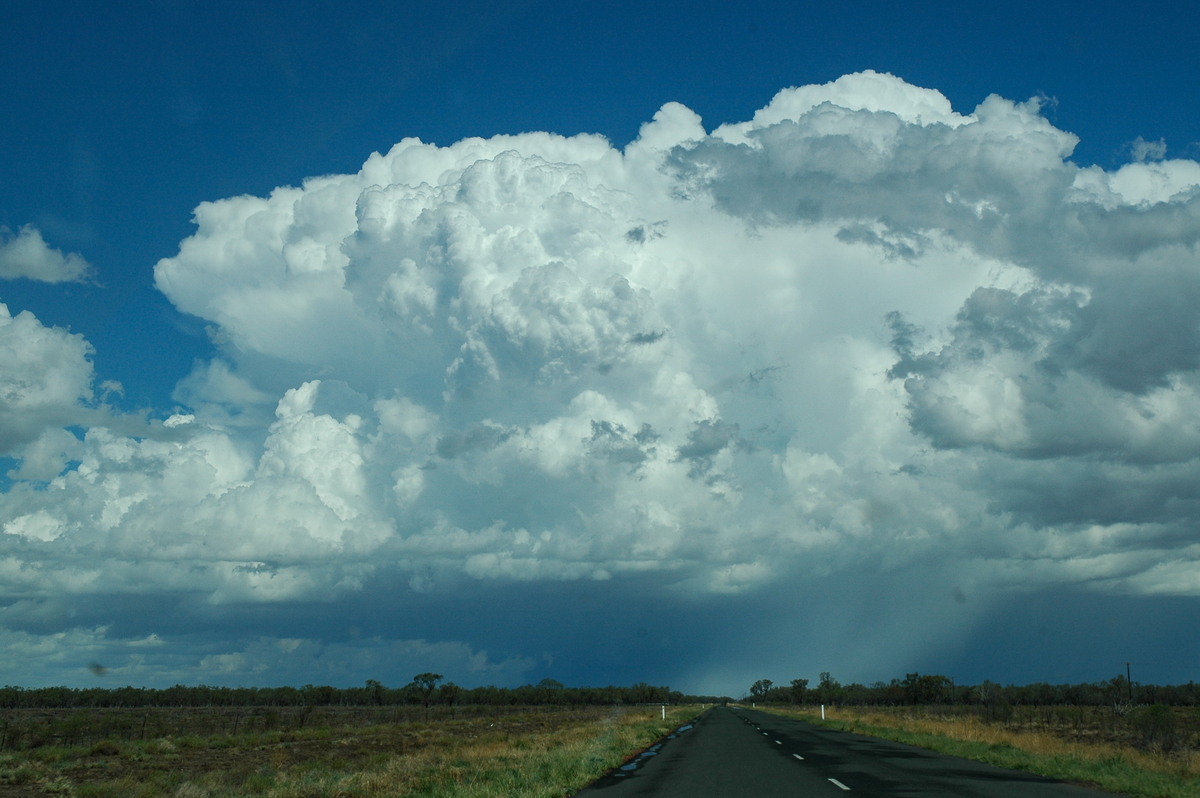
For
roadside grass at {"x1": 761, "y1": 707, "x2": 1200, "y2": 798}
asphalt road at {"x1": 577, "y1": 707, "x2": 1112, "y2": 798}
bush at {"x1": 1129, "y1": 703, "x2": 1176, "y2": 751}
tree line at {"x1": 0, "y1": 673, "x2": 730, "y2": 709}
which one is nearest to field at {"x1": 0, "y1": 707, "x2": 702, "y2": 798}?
asphalt road at {"x1": 577, "y1": 707, "x2": 1112, "y2": 798}

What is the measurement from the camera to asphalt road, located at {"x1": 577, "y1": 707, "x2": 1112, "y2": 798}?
17062mm

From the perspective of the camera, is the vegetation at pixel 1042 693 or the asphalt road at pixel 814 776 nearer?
the asphalt road at pixel 814 776

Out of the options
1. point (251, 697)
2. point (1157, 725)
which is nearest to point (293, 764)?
point (1157, 725)

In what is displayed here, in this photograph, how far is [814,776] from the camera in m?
20.2

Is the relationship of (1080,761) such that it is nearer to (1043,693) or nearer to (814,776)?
(814,776)

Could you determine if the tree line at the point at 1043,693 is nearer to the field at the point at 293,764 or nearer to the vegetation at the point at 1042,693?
the vegetation at the point at 1042,693

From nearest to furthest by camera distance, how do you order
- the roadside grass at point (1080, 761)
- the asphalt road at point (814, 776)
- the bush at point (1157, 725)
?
the asphalt road at point (814, 776), the roadside grass at point (1080, 761), the bush at point (1157, 725)

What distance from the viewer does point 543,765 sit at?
82.8ft

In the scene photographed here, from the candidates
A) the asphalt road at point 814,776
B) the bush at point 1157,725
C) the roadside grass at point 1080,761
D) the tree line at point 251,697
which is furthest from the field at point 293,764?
the tree line at point 251,697

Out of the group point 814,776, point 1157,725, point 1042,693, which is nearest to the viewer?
point 814,776

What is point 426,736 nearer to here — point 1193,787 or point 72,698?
point 1193,787

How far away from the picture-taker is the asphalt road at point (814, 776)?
17.1m

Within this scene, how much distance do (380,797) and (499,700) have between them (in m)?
185

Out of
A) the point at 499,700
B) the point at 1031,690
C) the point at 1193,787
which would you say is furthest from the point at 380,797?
the point at 499,700
